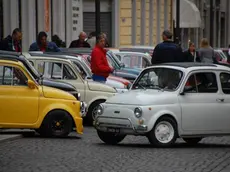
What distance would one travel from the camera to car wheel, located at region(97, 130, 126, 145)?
1649 cm

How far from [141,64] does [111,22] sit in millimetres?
19622

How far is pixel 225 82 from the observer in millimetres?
16953

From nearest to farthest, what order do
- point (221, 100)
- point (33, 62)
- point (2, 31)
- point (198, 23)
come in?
point (221, 100) < point (33, 62) < point (2, 31) < point (198, 23)

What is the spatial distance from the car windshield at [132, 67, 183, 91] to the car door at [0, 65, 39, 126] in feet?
6.30

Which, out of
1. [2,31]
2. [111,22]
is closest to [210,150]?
[2,31]

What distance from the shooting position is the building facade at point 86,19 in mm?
36125

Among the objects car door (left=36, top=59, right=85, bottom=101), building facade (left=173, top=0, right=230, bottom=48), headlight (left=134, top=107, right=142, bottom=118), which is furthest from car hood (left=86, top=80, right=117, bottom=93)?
building facade (left=173, top=0, right=230, bottom=48)

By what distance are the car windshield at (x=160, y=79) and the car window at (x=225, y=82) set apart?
893 millimetres

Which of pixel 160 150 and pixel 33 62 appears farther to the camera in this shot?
pixel 33 62

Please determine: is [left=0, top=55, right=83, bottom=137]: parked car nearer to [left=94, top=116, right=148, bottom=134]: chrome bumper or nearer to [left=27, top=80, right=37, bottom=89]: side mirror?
[left=27, top=80, right=37, bottom=89]: side mirror

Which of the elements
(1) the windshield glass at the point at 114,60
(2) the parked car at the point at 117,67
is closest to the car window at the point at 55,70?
(2) the parked car at the point at 117,67

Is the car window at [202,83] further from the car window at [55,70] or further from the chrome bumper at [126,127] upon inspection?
the car window at [55,70]

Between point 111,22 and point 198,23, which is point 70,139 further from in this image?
point 198,23

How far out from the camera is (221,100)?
16.6 meters
